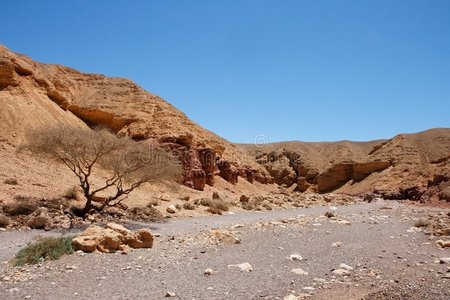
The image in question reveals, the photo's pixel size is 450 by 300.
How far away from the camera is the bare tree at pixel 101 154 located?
17094mm

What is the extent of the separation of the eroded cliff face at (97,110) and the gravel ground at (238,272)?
1964 cm

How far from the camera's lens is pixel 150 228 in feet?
52.6

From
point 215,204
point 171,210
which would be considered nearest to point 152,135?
point 215,204

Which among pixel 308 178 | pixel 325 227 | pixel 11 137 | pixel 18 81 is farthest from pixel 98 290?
pixel 308 178

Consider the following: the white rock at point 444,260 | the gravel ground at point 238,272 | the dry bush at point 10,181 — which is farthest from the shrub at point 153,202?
the white rock at point 444,260

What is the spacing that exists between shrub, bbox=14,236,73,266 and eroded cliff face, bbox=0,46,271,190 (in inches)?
745

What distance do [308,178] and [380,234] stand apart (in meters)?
66.8

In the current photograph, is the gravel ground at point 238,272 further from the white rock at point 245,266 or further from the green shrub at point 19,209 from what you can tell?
the green shrub at point 19,209

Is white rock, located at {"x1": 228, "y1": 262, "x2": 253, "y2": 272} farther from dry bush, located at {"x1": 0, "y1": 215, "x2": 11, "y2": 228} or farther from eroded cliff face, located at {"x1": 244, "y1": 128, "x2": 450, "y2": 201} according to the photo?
eroded cliff face, located at {"x1": 244, "y1": 128, "x2": 450, "y2": 201}

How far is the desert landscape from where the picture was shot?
25.6ft

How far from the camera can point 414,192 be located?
157ft

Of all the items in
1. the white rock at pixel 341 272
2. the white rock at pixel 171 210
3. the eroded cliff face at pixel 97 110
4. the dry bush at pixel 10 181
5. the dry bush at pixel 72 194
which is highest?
the eroded cliff face at pixel 97 110

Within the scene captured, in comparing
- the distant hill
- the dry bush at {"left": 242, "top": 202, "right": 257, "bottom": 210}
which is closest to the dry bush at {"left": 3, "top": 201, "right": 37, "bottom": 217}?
the distant hill

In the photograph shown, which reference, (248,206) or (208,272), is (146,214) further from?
(208,272)
